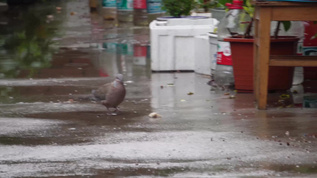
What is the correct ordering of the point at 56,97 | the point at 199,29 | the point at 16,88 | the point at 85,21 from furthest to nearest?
1. the point at 85,21
2. the point at 199,29
3. the point at 16,88
4. the point at 56,97

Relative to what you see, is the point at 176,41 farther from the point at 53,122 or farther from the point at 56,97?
the point at 53,122

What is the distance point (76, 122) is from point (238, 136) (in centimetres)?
179

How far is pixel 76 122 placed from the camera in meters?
7.12

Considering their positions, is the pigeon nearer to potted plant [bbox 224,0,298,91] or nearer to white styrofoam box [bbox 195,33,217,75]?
potted plant [bbox 224,0,298,91]

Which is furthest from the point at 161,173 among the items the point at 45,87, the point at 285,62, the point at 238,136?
the point at 45,87

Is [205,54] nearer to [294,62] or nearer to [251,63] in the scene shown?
[251,63]

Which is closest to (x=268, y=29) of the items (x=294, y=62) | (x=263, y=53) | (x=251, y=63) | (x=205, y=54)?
(x=263, y=53)

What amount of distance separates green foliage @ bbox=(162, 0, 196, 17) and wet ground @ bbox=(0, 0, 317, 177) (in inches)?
40.5

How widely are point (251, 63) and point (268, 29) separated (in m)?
1.10

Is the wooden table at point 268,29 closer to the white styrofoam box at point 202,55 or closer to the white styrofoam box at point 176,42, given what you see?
the white styrofoam box at point 202,55

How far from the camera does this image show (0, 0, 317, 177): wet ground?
17.7 ft

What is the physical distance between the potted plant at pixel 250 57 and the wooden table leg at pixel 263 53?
77cm

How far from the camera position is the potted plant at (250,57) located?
835cm

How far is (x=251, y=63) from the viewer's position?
8453mm
